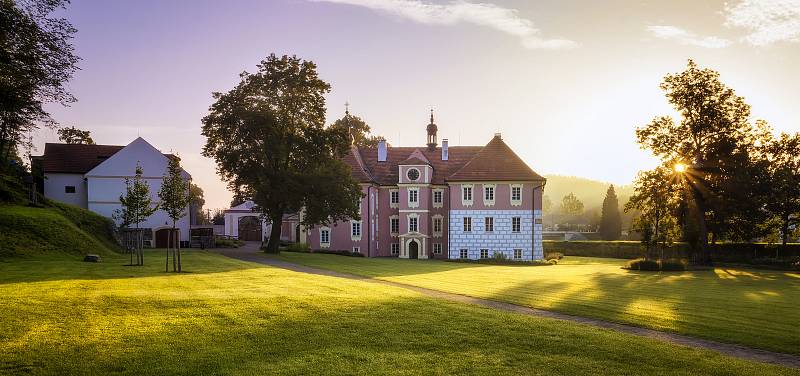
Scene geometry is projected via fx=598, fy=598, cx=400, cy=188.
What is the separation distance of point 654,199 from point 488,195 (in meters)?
14.7

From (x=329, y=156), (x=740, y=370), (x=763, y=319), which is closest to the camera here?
A: (x=740, y=370)

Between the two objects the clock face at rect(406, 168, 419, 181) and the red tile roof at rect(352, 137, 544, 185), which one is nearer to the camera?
the red tile roof at rect(352, 137, 544, 185)

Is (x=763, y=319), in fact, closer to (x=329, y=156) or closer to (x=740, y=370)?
(x=740, y=370)

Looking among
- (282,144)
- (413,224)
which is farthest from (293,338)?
(413,224)

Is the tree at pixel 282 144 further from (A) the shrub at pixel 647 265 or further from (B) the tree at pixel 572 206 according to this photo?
(B) the tree at pixel 572 206

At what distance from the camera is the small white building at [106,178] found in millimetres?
53094

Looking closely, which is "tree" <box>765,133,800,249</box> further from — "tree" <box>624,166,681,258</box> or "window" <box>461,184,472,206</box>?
"window" <box>461,184,472,206</box>

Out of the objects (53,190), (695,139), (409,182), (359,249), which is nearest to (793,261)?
(695,139)

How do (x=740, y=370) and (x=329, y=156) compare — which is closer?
(x=740, y=370)

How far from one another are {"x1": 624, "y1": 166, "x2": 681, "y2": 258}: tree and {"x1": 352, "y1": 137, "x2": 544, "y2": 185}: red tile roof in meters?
9.53

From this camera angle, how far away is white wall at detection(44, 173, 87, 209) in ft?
178

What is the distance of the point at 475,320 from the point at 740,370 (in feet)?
19.2

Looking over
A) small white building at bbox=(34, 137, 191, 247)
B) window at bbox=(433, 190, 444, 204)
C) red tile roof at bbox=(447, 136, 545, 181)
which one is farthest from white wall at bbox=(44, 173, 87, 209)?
red tile roof at bbox=(447, 136, 545, 181)

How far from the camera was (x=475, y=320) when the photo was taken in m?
14.9
